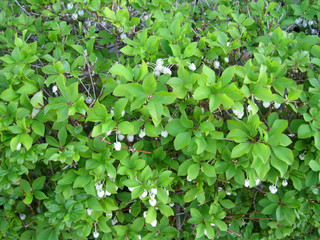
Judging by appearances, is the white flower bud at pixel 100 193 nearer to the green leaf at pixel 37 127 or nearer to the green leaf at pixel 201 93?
the green leaf at pixel 37 127

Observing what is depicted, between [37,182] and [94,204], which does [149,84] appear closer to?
[94,204]

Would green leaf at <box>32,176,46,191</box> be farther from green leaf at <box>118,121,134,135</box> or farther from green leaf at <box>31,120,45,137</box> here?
green leaf at <box>118,121,134,135</box>

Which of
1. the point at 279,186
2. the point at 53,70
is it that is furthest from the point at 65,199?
the point at 279,186

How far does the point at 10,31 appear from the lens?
2168mm

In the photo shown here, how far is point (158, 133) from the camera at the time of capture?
1.73m

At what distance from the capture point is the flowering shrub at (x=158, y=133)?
1.66m

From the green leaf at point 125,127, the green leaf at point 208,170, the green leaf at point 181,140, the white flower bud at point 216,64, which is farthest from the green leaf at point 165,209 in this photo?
the white flower bud at point 216,64

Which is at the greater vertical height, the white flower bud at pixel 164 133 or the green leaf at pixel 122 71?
→ the green leaf at pixel 122 71

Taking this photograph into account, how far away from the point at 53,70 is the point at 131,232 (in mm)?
1053

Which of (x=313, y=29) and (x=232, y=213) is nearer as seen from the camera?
(x=232, y=213)

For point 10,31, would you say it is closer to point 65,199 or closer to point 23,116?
point 23,116

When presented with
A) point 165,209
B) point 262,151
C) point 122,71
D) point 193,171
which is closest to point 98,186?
point 165,209

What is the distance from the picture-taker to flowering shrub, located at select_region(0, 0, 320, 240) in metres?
1.66

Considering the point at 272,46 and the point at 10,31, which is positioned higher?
the point at 272,46
